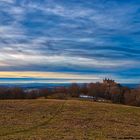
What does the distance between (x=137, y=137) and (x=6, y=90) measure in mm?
78426

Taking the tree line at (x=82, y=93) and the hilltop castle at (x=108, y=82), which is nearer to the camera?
the tree line at (x=82, y=93)

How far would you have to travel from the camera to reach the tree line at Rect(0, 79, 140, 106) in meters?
102

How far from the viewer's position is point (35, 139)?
2442cm

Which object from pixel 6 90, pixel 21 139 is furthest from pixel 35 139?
pixel 6 90

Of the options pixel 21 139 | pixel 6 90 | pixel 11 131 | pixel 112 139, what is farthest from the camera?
pixel 6 90

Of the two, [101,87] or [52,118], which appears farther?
[101,87]

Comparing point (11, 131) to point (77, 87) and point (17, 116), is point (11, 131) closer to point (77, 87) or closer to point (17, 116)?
point (17, 116)

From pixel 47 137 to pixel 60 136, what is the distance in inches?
46.8

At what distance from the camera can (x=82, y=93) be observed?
421ft

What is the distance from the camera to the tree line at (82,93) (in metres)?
102

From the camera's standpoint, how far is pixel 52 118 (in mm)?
41969

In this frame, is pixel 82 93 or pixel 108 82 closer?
pixel 82 93

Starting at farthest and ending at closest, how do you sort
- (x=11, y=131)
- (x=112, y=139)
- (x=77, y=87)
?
(x=77, y=87)
(x=11, y=131)
(x=112, y=139)

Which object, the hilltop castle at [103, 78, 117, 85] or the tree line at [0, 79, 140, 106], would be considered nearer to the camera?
the tree line at [0, 79, 140, 106]
